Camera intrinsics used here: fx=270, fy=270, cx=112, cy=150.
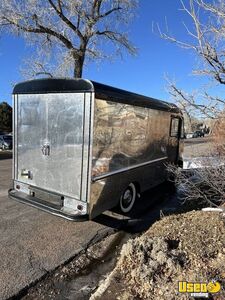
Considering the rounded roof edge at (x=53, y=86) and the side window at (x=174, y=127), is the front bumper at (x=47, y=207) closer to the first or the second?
the rounded roof edge at (x=53, y=86)

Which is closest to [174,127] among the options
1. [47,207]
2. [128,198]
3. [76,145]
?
[128,198]

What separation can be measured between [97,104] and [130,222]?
268cm

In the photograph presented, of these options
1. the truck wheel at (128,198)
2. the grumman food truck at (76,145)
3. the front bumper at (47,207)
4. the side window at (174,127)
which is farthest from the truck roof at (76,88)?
the side window at (174,127)

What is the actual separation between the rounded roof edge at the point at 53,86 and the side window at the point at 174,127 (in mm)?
4146

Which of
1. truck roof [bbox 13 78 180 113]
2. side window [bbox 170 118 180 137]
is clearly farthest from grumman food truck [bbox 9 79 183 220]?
side window [bbox 170 118 180 137]

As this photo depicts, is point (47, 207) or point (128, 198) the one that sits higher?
point (47, 207)

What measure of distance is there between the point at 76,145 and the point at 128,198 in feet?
7.18

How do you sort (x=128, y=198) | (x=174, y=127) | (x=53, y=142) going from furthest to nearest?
(x=174, y=127) → (x=128, y=198) → (x=53, y=142)

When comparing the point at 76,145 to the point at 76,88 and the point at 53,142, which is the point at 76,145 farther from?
the point at 76,88

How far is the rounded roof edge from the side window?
4146 millimetres

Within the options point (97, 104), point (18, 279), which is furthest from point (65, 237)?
point (97, 104)

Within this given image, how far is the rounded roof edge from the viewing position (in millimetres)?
4414

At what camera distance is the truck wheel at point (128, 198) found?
594cm

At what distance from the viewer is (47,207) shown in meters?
4.93
